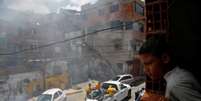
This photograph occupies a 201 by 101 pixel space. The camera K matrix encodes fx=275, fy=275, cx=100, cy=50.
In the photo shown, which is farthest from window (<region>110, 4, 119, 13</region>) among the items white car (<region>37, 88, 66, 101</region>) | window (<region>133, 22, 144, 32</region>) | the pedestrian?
the pedestrian

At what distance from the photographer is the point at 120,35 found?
31.6 metres

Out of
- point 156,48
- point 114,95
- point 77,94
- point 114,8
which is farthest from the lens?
point 114,8

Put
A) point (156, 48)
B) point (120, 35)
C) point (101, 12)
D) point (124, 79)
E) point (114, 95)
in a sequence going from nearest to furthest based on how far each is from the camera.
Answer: point (156, 48) < point (114, 95) < point (124, 79) < point (120, 35) < point (101, 12)

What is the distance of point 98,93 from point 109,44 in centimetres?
1635

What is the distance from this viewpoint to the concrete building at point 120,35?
102 feet

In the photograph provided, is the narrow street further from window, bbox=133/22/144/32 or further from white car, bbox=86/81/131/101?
window, bbox=133/22/144/32

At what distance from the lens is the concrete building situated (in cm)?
3112

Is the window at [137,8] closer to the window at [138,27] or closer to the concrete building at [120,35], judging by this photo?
the concrete building at [120,35]

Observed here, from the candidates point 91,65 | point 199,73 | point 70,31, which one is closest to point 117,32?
point 91,65

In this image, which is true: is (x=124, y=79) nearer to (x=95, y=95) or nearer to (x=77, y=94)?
(x=77, y=94)

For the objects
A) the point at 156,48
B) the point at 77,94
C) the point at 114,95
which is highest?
the point at 156,48

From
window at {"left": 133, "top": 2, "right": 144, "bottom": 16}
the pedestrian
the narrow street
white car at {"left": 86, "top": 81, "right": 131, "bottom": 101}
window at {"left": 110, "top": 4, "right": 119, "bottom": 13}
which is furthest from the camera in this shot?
window at {"left": 133, "top": 2, "right": 144, "bottom": 16}

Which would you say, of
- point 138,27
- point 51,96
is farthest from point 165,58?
point 138,27

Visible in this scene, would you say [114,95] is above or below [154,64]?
below
